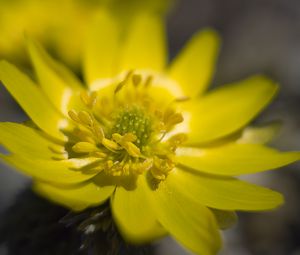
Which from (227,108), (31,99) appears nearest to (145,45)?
(227,108)

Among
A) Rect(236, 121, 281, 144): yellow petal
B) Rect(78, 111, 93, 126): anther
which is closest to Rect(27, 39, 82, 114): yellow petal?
Rect(78, 111, 93, 126): anther

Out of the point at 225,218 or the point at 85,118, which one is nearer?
the point at 225,218

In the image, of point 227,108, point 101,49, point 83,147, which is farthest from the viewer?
point 101,49

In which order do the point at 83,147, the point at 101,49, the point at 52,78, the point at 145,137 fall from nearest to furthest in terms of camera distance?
the point at 83,147 → the point at 145,137 → the point at 52,78 → the point at 101,49

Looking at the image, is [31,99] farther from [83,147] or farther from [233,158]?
[233,158]

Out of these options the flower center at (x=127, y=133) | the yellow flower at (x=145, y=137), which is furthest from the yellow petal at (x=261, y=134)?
the flower center at (x=127, y=133)

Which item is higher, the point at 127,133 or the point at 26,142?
the point at 26,142

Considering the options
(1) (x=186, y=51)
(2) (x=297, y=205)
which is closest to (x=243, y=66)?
(2) (x=297, y=205)

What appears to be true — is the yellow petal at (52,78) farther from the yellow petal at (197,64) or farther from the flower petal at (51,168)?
the yellow petal at (197,64)

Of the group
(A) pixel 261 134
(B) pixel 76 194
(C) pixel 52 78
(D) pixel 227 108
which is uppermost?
(C) pixel 52 78
